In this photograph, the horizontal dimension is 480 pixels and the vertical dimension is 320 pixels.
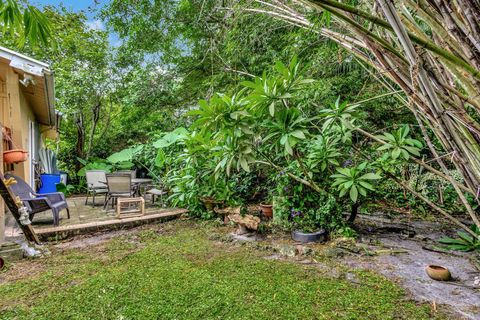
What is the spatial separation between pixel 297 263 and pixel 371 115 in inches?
135

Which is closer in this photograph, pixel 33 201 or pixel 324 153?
pixel 324 153

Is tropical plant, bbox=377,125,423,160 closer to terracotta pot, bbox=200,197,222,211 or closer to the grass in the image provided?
the grass

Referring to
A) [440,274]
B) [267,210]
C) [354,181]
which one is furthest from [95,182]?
[440,274]

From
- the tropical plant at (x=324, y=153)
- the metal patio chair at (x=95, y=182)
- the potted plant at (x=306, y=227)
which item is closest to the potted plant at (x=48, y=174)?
the metal patio chair at (x=95, y=182)

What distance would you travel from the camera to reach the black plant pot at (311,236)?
3.90 meters

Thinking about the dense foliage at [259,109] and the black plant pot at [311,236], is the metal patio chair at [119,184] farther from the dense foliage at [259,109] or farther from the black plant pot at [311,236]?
the black plant pot at [311,236]

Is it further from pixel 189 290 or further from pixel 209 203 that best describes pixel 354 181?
pixel 209 203

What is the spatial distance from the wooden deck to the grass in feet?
2.36

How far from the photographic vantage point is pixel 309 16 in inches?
91.7

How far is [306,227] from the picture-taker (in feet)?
13.3

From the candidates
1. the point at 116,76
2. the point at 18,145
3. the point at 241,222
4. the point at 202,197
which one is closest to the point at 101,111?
the point at 116,76

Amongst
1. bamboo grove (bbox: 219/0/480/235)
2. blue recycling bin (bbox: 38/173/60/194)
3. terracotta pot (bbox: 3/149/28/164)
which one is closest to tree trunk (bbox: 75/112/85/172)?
blue recycling bin (bbox: 38/173/60/194)

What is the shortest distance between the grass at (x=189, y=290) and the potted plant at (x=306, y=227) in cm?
78

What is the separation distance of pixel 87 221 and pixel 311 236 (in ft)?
13.1
